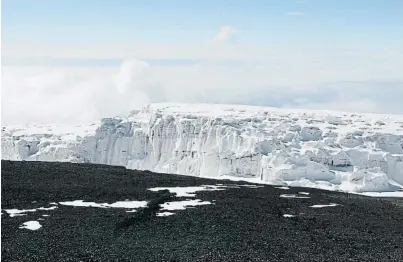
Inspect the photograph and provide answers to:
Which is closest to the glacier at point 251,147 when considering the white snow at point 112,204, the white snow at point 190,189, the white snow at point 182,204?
the white snow at point 190,189

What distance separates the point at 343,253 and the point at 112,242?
9699 mm

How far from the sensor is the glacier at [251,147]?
257ft

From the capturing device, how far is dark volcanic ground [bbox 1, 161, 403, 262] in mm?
19531

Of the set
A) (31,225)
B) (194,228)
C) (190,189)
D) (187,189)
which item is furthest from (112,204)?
(190,189)

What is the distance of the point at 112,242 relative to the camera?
68.3 ft

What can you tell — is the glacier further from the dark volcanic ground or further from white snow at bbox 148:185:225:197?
the dark volcanic ground

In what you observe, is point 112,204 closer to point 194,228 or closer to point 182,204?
point 182,204

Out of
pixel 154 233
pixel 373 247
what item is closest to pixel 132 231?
pixel 154 233

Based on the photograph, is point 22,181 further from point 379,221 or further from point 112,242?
point 379,221

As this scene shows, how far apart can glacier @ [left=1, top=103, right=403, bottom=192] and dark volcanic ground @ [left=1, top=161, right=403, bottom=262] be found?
4050 centimetres

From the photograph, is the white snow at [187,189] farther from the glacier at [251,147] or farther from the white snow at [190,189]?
the glacier at [251,147]

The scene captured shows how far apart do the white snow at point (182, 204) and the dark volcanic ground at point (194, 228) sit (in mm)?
661

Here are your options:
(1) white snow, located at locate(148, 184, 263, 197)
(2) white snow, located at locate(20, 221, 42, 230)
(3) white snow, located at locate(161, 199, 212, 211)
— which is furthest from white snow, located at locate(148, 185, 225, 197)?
(2) white snow, located at locate(20, 221, 42, 230)

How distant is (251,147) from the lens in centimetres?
8631
